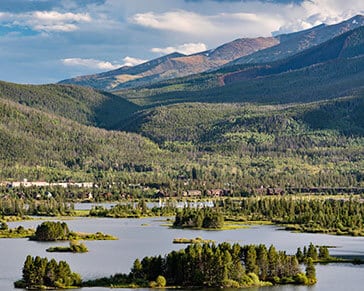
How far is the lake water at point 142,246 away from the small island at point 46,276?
2.13 m

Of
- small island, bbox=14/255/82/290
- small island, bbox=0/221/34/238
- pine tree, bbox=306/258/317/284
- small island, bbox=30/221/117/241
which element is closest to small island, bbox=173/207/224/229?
small island, bbox=30/221/117/241

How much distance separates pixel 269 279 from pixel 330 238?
5016 centimetres

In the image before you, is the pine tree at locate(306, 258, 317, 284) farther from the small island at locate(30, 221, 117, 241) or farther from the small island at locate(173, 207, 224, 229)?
the small island at locate(173, 207, 224, 229)

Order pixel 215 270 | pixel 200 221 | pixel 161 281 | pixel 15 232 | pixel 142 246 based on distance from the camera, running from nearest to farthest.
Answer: pixel 161 281, pixel 215 270, pixel 142 246, pixel 15 232, pixel 200 221

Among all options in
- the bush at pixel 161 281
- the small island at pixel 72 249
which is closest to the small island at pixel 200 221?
the small island at pixel 72 249

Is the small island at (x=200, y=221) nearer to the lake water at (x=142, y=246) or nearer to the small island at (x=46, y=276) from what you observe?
the lake water at (x=142, y=246)

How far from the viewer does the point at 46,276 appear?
10219 centimetres

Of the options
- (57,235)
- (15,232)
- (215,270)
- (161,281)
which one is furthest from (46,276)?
(15,232)

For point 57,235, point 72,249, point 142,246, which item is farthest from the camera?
point 57,235

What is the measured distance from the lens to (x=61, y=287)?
10094cm

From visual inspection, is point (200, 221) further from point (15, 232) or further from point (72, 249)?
point (72, 249)

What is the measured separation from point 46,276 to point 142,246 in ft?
124

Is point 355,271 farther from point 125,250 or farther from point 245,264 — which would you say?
point 125,250

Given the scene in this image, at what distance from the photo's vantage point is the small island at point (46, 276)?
101 metres
